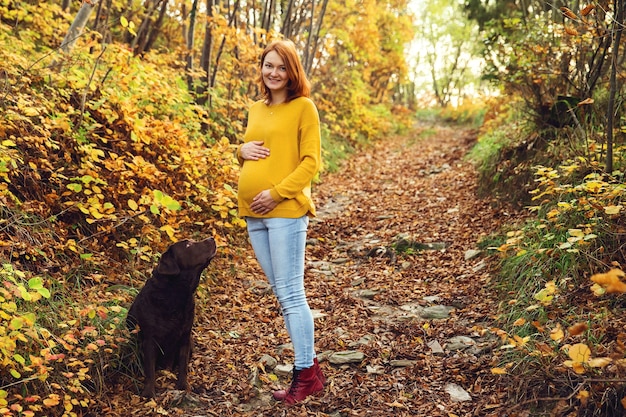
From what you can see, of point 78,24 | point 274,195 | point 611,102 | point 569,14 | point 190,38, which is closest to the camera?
point 274,195

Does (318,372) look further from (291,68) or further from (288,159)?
(291,68)

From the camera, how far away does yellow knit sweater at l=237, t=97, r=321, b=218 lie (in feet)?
10.6

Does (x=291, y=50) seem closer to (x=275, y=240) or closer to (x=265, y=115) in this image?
(x=265, y=115)

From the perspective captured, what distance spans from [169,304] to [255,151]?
126 centimetres

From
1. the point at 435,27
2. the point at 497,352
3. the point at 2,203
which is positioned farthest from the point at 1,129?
the point at 435,27

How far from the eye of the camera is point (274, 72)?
10.7 feet

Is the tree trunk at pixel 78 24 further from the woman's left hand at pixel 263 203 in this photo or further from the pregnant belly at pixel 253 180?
the woman's left hand at pixel 263 203

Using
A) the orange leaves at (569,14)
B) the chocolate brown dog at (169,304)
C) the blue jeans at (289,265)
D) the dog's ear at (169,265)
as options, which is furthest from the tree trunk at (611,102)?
the dog's ear at (169,265)

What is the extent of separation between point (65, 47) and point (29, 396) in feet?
15.6

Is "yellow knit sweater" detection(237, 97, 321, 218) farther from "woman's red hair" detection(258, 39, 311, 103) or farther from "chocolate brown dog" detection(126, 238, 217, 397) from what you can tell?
"chocolate brown dog" detection(126, 238, 217, 397)

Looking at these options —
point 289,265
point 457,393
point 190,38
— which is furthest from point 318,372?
point 190,38

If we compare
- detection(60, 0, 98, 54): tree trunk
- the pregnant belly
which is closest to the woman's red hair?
the pregnant belly

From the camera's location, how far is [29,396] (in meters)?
3.03

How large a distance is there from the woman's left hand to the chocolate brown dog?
2.07 ft
